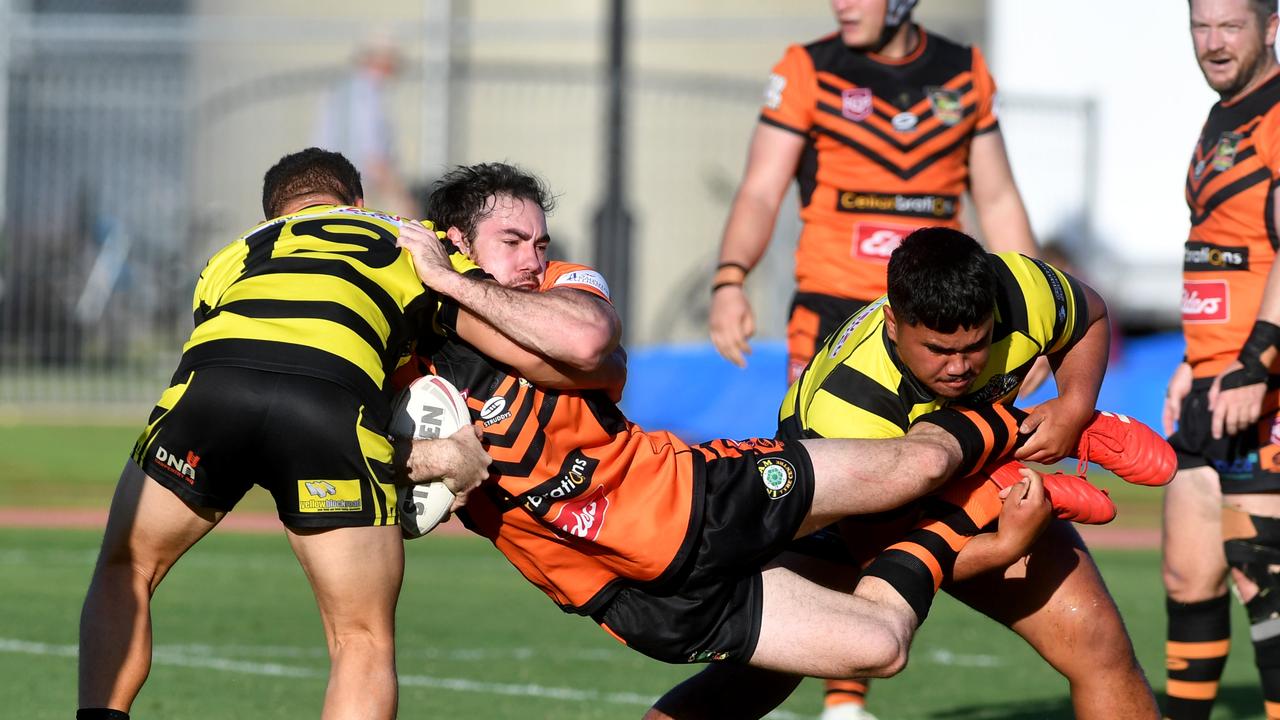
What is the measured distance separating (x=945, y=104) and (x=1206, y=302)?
1.24 metres

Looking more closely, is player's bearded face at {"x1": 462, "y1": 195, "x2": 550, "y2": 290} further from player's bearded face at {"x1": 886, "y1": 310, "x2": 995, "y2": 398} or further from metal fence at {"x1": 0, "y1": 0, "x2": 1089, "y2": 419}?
metal fence at {"x1": 0, "y1": 0, "x2": 1089, "y2": 419}

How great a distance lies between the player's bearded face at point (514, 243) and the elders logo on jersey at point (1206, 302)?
2419 mm

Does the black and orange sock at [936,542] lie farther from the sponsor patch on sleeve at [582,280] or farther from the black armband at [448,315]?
the black armband at [448,315]

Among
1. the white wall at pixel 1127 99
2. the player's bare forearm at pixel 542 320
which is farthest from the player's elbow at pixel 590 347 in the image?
the white wall at pixel 1127 99

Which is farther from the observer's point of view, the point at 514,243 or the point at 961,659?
the point at 961,659

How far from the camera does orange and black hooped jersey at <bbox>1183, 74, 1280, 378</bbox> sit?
5570mm

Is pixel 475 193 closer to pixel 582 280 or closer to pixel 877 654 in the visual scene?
pixel 582 280

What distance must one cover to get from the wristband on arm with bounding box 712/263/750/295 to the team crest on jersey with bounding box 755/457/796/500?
70.8 inches

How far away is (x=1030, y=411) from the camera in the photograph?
4.79m

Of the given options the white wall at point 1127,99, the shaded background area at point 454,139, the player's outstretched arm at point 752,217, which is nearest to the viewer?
the player's outstretched arm at point 752,217

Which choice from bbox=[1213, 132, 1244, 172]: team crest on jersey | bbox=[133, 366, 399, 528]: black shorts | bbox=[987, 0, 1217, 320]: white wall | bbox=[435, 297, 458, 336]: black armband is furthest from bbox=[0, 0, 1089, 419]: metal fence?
bbox=[133, 366, 399, 528]: black shorts

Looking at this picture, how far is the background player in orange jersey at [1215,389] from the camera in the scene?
218 inches

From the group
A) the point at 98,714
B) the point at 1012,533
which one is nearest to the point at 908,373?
the point at 1012,533

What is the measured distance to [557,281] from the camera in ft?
15.1
